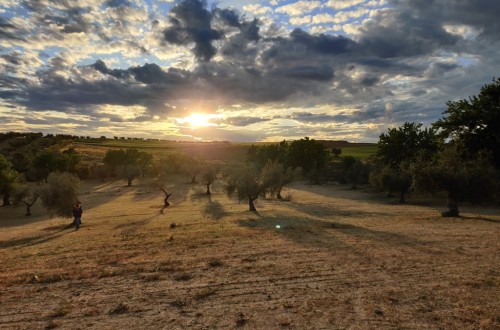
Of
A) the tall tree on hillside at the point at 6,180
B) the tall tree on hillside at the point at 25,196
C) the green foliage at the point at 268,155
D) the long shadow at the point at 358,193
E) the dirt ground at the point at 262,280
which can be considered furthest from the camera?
the green foliage at the point at 268,155

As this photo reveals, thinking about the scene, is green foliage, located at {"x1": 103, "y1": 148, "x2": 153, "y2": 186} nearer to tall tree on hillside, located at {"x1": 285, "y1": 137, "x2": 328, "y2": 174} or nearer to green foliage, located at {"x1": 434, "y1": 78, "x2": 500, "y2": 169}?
tall tree on hillside, located at {"x1": 285, "y1": 137, "x2": 328, "y2": 174}

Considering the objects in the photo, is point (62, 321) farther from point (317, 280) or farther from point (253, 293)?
point (317, 280)

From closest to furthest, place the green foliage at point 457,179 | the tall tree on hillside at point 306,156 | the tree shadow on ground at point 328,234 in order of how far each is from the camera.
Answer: the tree shadow on ground at point 328,234 → the green foliage at point 457,179 → the tall tree on hillside at point 306,156

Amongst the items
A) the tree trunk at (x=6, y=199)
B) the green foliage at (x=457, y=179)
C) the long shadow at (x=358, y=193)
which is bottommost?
the tree trunk at (x=6, y=199)

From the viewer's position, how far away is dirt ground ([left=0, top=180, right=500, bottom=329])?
35.9ft

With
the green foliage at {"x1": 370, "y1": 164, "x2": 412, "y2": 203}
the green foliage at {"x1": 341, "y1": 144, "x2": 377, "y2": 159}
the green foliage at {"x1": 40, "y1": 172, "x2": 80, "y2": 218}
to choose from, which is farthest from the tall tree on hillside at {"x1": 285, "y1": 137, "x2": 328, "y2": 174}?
the green foliage at {"x1": 40, "y1": 172, "x2": 80, "y2": 218}

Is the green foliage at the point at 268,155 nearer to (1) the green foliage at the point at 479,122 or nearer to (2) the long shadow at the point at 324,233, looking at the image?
(1) the green foliage at the point at 479,122

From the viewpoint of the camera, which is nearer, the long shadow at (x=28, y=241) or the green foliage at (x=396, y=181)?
the long shadow at (x=28, y=241)

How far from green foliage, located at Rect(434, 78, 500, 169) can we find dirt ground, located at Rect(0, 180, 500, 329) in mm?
20273

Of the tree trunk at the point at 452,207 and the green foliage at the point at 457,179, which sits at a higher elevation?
the green foliage at the point at 457,179

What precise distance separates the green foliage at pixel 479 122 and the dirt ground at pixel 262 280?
20273 mm

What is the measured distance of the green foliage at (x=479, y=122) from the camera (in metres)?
42.5

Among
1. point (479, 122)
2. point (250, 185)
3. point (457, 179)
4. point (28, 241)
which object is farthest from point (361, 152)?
point (28, 241)

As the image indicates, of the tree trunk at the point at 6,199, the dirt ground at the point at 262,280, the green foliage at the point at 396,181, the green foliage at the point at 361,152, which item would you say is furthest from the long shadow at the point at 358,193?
the green foliage at the point at 361,152
